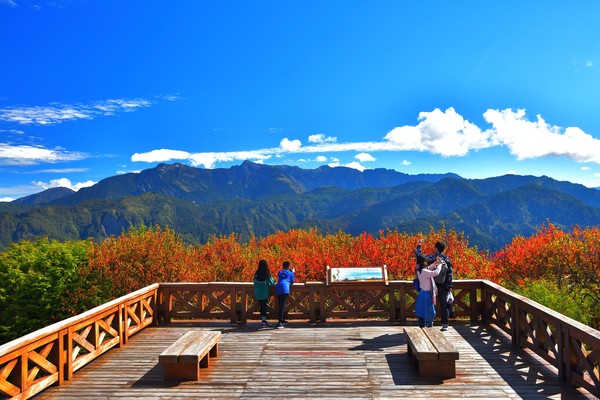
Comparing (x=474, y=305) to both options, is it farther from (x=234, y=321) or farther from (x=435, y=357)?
(x=234, y=321)

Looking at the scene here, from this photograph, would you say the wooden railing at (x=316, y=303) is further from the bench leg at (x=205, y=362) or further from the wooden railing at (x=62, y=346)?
the bench leg at (x=205, y=362)

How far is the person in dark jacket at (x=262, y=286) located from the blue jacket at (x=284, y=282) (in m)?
0.24

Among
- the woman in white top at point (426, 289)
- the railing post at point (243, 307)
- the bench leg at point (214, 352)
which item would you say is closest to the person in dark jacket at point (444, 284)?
the woman in white top at point (426, 289)

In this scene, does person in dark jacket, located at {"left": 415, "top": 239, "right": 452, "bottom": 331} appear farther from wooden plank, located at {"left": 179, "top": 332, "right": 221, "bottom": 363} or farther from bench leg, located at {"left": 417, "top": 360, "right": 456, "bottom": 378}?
wooden plank, located at {"left": 179, "top": 332, "right": 221, "bottom": 363}

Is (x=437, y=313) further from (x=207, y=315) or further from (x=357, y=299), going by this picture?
(x=207, y=315)

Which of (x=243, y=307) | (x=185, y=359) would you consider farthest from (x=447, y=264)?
(x=185, y=359)

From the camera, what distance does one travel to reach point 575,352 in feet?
21.4

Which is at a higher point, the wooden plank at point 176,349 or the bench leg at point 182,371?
the wooden plank at point 176,349

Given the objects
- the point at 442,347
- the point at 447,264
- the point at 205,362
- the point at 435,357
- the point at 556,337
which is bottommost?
the point at 205,362

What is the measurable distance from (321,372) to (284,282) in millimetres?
3413

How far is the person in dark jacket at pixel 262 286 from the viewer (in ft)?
34.5

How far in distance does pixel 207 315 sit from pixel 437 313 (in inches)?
240

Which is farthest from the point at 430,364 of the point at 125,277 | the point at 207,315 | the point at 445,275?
the point at 125,277

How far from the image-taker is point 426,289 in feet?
30.3
